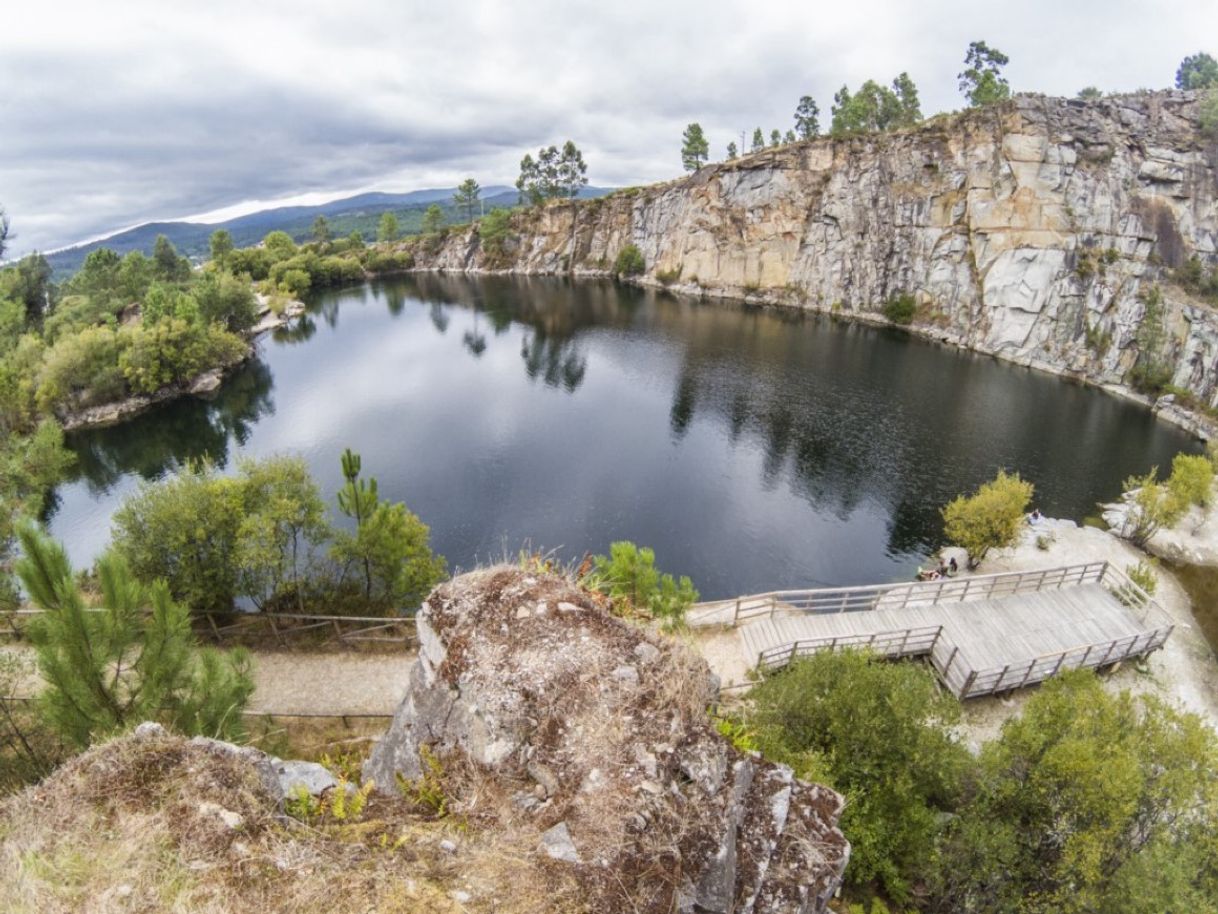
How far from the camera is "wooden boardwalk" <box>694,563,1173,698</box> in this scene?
16.9m

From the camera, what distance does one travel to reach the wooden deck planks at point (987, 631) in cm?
1712

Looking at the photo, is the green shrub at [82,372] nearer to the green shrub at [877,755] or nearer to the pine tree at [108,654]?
the pine tree at [108,654]

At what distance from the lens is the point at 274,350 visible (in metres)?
67.7

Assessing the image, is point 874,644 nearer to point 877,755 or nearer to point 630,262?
point 877,755

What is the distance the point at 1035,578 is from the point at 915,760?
13.8m

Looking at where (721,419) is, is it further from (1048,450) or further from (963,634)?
(963,634)

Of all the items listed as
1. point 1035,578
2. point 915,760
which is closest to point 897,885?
point 915,760

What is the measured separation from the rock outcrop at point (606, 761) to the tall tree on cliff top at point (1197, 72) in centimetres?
10497

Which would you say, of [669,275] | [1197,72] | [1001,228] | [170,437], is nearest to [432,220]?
[669,275]

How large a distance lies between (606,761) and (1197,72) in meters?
111

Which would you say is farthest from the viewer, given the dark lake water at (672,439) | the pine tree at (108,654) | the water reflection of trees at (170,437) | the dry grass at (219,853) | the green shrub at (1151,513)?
the water reflection of trees at (170,437)

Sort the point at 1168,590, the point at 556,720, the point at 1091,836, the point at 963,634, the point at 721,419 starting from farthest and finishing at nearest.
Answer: the point at 721,419
the point at 1168,590
the point at 963,634
the point at 1091,836
the point at 556,720

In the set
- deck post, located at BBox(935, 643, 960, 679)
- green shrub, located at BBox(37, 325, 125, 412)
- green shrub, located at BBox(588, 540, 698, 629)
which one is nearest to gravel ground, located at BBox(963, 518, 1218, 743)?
deck post, located at BBox(935, 643, 960, 679)

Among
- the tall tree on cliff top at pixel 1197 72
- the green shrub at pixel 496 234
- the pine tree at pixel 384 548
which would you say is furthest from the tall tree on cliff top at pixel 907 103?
the pine tree at pixel 384 548
